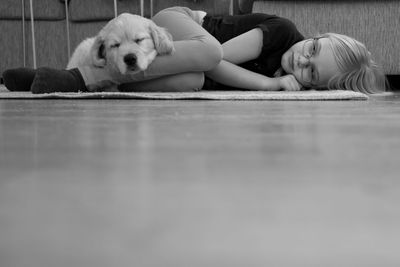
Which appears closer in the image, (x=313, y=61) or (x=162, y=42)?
(x=162, y=42)

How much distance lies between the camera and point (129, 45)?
5.11 ft

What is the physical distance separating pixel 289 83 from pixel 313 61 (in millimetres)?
84

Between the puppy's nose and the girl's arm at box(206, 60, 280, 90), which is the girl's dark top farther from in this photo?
the puppy's nose

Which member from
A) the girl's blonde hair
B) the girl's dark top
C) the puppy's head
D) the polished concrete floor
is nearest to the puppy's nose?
the puppy's head

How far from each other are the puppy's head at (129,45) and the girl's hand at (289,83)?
1.05 feet

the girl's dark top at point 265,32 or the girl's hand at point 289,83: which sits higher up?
the girl's dark top at point 265,32

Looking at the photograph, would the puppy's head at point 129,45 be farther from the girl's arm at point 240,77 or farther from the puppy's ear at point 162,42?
the girl's arm at point 240,77

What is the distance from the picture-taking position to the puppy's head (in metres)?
1.53

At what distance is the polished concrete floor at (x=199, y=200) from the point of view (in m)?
0.21

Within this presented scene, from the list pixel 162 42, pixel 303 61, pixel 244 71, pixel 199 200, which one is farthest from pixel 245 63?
pixel 199 200

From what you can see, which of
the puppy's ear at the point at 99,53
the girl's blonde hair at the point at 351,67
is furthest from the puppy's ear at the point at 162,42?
the girl's blonde hair at the point at 351,67

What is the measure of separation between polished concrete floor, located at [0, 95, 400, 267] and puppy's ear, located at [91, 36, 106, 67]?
0.98 m

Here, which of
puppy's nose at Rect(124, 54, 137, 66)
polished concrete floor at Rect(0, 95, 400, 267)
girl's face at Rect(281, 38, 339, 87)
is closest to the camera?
polished concrete floor at Rect(0, 95, 400, 267)

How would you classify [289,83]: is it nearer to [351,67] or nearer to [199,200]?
[351,67]
